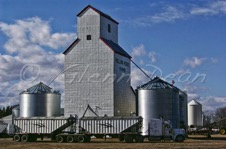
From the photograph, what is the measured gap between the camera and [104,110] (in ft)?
244

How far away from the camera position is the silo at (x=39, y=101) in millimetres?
80938

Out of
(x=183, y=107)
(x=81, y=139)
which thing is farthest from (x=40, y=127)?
(x=183, y=107)

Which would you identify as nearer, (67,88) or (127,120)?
(127,120)

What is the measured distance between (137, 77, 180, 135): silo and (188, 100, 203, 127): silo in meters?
39.3

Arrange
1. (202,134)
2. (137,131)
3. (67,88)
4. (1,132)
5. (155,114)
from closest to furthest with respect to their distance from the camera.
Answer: (137,131) → (155,114) → (67,88) → (1,132) → (202,134)

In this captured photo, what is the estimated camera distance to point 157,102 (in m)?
72.0

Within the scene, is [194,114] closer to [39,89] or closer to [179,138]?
[39,89]

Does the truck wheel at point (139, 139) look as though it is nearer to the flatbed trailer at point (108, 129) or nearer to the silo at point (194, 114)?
the flatbed trailer at point (108, 129)

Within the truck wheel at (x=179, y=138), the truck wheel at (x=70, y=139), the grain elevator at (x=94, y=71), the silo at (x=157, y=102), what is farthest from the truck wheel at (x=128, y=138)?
the grain elevator at (x=94, y=71)

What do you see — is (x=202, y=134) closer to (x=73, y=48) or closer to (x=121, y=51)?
(x=121, y=51)

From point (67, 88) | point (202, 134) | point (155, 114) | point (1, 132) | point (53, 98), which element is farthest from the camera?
point (202, 134)

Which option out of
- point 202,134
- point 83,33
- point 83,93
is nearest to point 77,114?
point 83,93

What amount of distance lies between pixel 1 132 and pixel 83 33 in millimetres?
27049

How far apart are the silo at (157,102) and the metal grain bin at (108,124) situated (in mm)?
11178
